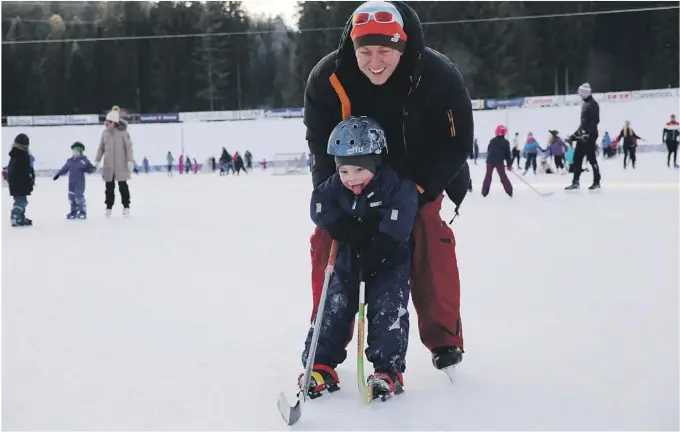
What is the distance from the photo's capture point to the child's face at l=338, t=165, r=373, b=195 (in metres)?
2.28

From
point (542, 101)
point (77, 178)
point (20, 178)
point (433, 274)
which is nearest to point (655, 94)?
point (542, 101)

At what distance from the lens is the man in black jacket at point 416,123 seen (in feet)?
7.74

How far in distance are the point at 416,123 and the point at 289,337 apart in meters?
1.13

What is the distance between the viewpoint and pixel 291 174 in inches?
943

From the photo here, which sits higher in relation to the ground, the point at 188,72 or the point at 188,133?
the point at 188,72

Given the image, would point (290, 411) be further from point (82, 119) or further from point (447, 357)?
point (82, 119)

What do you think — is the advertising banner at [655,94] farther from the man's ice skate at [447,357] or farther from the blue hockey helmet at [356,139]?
the blue hockey helmet at [356,139]

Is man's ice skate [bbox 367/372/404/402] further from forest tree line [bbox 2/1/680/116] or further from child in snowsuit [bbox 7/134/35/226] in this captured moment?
forest tree line [bbox 2/1/680/116]

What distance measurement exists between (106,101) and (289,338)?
55665 millimetres

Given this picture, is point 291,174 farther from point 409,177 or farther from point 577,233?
point 409,177

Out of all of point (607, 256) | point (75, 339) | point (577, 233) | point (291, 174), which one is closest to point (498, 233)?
point (577, 233)

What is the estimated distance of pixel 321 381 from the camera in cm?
230

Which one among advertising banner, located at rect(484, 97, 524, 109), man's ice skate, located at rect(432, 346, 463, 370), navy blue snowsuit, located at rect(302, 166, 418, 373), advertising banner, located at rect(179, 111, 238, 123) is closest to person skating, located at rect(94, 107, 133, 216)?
navy blue snowsuit, located at rect(302, 166, 418, 373)

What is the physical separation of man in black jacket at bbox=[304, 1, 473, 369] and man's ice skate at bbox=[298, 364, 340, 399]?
24 centimetres
